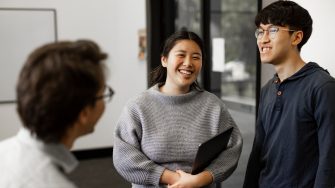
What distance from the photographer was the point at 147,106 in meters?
1.65

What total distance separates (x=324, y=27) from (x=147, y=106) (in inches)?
36.3

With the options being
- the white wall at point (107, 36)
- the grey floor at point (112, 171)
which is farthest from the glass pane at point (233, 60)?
the white wall at point (107, 36)

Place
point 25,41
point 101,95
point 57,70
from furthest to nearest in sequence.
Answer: point 25,41
point 101,95
point 57,70

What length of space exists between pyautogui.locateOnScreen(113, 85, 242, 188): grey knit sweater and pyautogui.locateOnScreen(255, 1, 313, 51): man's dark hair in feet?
1.47

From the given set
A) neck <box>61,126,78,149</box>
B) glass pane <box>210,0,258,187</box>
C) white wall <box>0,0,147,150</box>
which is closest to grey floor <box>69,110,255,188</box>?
glass pane <box>210,0,258,187</box>

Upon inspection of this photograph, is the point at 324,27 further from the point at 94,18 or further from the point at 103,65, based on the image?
the point at 94,18

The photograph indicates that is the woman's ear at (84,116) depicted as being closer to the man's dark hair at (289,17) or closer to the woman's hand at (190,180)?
the woman's hand at (190,180)

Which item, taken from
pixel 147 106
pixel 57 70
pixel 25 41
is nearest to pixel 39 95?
pixel 57 70

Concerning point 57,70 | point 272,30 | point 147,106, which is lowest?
point 147,106

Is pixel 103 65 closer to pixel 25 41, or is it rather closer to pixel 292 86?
pixel 292 86

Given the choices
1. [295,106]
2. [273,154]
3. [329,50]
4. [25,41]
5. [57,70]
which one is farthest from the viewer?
[25,41]

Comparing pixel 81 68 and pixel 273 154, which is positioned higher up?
pixel 81 68

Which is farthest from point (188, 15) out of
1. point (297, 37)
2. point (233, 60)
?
point (297, 37)

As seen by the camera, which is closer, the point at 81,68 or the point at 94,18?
the point at 81,68
